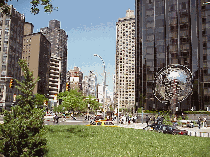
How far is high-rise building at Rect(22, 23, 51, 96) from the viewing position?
130 metres

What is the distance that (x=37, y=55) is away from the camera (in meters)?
131

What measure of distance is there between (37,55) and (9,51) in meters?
34.7

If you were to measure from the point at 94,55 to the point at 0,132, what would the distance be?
2926 cm

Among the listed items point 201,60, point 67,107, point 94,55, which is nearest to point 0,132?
point 94,55

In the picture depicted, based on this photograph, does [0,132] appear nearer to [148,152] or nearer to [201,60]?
[148,152]

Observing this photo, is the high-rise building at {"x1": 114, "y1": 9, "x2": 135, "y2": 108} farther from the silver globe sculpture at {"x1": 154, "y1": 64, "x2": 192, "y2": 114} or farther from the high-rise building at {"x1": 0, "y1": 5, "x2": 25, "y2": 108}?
the silver globe sculpture at {"x1": 154, "y1": 64, "x2": 192, "y2": 114}

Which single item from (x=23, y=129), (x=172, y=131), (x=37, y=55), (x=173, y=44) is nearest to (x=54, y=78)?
(x=37, y=55)

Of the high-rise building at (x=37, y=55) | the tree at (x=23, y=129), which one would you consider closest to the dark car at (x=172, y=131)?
the tree at (x=23, y=129)

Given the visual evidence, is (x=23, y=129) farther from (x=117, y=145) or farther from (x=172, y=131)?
(x=172, y=131)

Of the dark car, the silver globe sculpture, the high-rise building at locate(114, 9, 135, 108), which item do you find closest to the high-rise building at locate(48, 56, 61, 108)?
the high-rise building at locate(114, 9, 135, 108)

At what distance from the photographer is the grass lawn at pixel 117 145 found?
14.3 meters

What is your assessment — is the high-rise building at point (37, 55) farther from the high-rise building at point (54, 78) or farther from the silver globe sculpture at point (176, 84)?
the silver globe sculpture at point (176, 84)

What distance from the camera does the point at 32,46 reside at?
436 ft

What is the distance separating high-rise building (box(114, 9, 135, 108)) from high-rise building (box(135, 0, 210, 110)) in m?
97.0
